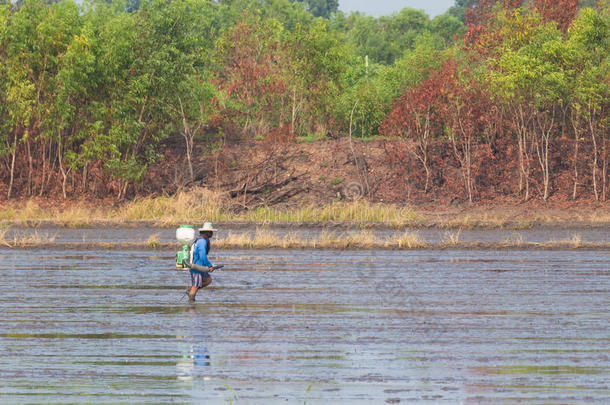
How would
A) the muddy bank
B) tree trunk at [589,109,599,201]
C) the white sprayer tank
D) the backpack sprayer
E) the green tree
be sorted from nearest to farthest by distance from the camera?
the backpack sprayer, the white sprayer tank, the muddy bank, tree trunk at [589,109,599,201], the green tree

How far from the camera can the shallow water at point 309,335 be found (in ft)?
31.7

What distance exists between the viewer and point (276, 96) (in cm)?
4731

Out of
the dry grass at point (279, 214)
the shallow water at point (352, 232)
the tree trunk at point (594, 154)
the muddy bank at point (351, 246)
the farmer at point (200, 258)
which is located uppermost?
the tree trunk at point (594, 154)

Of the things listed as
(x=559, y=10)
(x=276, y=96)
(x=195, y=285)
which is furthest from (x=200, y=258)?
(x=276, y=96)

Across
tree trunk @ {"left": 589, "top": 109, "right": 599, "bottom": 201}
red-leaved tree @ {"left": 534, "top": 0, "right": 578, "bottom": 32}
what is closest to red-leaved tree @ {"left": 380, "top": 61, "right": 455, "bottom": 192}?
red-leaved tree @ {"left": 534, "top": 0, "right": 578, "bottom": 32}

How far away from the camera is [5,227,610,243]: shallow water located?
29922mm

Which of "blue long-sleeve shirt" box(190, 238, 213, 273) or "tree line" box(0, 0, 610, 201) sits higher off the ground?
"tree line" box(0, 0, 610, 201)

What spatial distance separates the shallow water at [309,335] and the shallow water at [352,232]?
8.51m

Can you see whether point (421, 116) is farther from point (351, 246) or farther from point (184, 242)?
point (184, 242)

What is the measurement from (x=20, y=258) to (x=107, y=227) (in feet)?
38.9

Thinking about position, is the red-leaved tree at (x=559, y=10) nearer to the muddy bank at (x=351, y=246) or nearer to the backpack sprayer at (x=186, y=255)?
the muddy bank at (x=351, y=246)

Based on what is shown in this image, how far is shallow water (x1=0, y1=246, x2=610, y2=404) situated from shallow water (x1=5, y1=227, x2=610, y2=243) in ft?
27.9

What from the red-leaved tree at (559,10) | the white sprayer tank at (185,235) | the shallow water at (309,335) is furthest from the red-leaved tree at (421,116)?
the white sprayer tank at (185,235)

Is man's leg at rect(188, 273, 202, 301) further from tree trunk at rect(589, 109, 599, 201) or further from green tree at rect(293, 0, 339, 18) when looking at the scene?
green tree at rect(293, 0, 339, 18)
